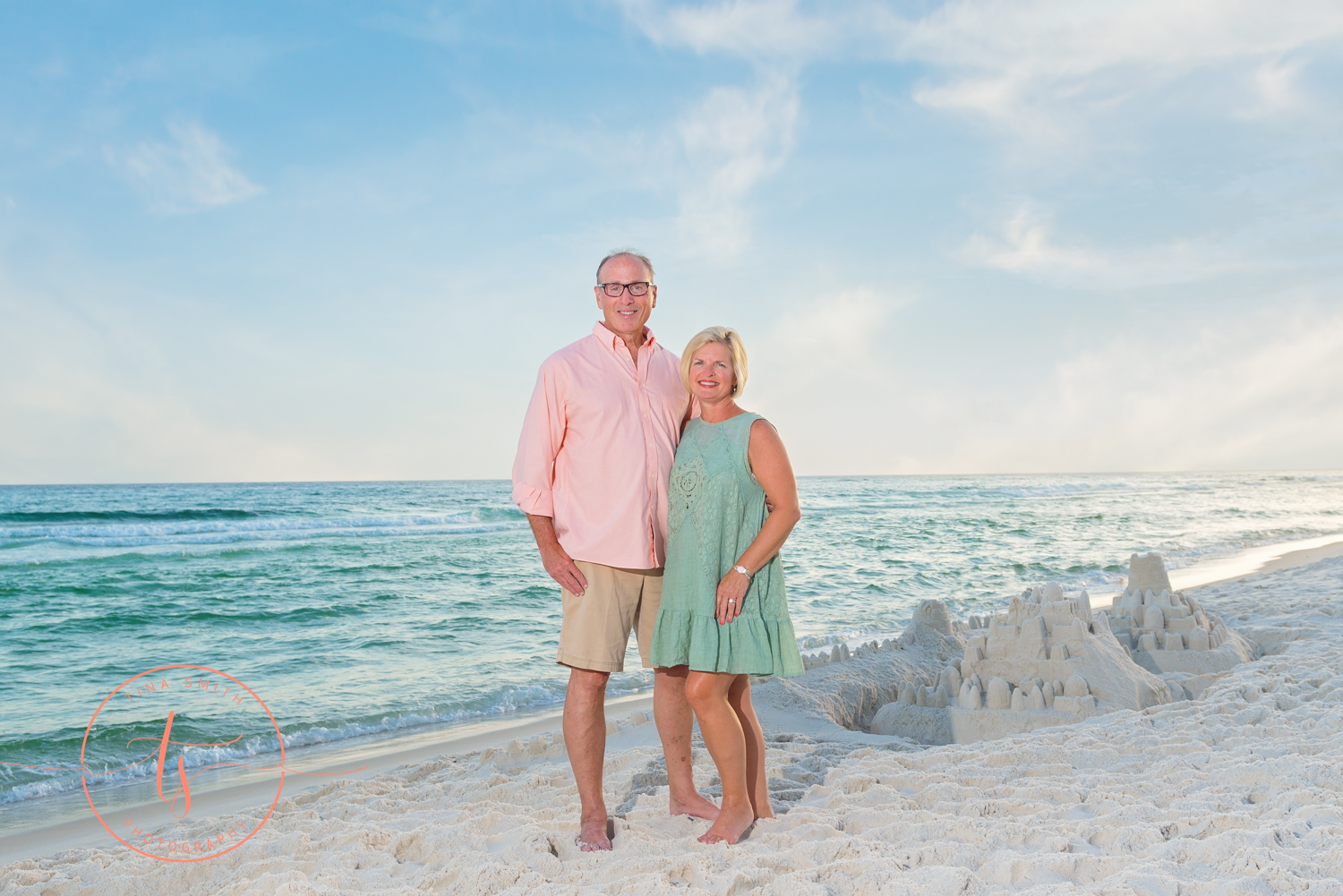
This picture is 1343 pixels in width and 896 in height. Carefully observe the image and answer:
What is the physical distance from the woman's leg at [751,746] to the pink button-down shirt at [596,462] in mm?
598

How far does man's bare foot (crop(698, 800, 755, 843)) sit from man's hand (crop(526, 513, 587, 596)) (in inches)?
37.5

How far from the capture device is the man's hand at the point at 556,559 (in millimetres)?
3012

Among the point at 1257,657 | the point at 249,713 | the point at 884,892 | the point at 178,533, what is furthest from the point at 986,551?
the point at 178,533

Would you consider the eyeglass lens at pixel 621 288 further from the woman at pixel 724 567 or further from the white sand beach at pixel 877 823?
the white sand beach at pixel 877 823

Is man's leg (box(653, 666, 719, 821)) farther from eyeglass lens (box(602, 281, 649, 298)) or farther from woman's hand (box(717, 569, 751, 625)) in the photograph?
eyeglass lens (box(602, 281, 649, 298))

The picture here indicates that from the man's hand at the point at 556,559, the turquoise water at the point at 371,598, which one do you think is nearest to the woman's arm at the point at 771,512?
the man's hand at the point at 556,559

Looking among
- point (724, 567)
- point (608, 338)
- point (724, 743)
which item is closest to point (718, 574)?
point (724, 567)

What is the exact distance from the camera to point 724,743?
2.88m

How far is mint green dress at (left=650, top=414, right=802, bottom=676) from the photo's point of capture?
9.29 ft

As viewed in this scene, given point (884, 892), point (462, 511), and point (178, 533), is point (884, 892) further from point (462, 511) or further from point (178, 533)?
point (462, 511)

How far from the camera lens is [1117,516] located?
1025 inches

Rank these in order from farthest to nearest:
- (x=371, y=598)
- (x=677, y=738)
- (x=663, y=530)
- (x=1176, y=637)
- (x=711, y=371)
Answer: (x=371, y=598), (x=1176, y=637), (x=677, y=738), (x=663, y=530), (x=711, y=371)

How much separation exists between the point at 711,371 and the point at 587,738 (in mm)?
1472

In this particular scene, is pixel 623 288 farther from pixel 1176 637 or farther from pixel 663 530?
pixel 1176 637
